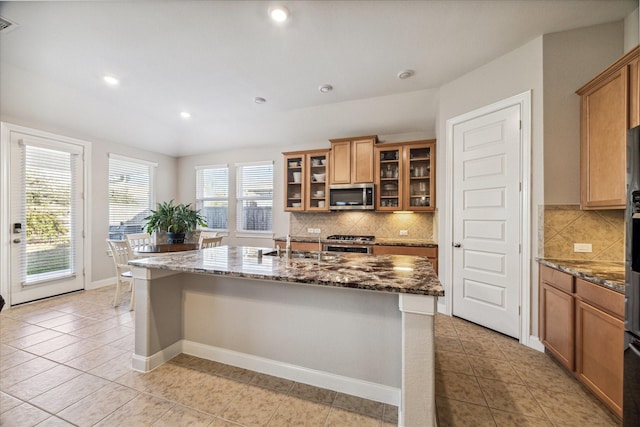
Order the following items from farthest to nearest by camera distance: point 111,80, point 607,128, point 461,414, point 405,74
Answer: point 111,80 → point 405,74 → point 607,128 → point 461,414

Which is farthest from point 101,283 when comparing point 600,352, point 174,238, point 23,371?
point 600,352

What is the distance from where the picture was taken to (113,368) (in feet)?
7.01

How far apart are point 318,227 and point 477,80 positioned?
3.34 metres

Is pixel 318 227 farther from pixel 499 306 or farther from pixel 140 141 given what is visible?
pixel 140 141

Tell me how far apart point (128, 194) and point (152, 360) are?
421 centimetres

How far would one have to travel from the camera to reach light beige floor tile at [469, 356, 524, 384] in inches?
80.2

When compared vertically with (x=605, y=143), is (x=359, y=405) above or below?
below

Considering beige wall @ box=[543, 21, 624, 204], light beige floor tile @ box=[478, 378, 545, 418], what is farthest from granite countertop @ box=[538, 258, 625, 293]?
light beige floor tile @ box=[478, 378, 545, 418]

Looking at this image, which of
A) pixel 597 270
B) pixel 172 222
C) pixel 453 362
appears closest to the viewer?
pixel 597 270

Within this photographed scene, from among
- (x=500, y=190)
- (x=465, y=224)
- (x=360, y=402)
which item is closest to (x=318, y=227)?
(x=465, y=224)

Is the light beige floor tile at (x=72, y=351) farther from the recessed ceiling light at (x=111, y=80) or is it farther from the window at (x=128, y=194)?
the recessed ceiling light at (x=111, y=80)

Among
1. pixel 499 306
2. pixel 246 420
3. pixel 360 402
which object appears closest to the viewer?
pixel 246 420

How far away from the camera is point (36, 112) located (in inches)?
142

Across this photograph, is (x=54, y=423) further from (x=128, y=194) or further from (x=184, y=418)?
(x=128, y=194)
